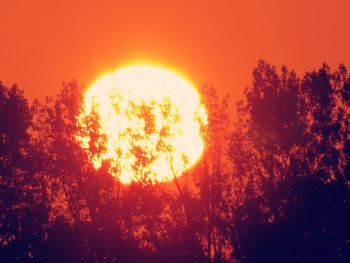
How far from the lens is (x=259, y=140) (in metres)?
47.4

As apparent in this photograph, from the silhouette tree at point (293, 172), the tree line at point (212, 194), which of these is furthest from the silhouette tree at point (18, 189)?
the silhouette tree at point (293, 172)

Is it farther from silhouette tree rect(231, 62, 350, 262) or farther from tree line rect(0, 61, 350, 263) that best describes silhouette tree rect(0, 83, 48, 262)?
silhouette tree rect(231, 62, 350, 262)

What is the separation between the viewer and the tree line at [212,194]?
43.9 m

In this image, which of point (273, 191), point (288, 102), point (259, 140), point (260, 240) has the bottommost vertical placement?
point (260, 240)

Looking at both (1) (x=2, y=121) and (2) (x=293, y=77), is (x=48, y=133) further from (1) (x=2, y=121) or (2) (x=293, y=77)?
(2) (x=293, y=77)

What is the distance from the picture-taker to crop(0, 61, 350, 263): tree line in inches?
1729

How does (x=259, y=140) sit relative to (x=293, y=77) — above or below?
below

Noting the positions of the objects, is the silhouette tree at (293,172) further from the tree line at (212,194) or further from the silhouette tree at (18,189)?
the silhouette tree at (18,189)

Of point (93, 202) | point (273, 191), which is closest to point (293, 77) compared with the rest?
point (273, 191)

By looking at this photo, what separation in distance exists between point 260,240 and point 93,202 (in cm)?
1258

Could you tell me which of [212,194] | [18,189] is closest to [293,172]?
[212,194]

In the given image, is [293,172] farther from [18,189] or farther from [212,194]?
[18,189]

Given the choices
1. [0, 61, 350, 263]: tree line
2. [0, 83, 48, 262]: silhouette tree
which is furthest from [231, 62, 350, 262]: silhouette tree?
[0, 83, 48, 262]: silhouette tree

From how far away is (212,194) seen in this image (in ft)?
154
